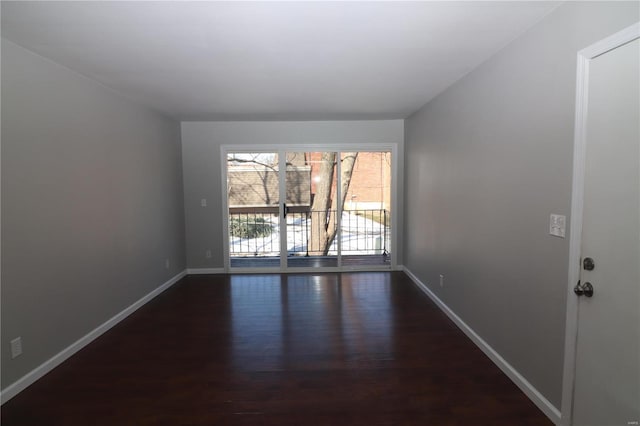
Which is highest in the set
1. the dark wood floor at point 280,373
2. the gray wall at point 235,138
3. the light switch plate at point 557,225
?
the gray wall at point 235,138

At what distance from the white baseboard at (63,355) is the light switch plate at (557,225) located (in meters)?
3.54

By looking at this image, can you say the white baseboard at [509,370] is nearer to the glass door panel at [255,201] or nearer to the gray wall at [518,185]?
the gray wall at [518,185]

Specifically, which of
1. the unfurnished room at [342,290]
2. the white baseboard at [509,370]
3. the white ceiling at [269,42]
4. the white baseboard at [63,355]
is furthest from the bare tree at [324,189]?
the white baseboard at [63,355]

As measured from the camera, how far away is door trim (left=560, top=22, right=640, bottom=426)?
162 centimetres

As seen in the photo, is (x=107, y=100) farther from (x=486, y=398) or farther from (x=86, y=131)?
(x=486, y=398)

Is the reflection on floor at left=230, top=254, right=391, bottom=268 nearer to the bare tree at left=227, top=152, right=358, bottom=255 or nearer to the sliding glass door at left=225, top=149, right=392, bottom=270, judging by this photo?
the sliding glass door at left=225, top=149, right=392, bottom=270

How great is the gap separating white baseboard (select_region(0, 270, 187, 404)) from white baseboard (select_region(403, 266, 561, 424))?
11.1 ft

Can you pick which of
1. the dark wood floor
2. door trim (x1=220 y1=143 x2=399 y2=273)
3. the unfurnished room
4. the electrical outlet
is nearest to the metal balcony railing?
door trim (x1=220 y1=143 x2=399 y2=273)

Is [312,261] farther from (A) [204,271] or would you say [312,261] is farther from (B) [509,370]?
(B) [509,370]

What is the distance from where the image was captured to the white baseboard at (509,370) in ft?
6.23

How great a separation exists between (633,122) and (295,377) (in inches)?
94.6

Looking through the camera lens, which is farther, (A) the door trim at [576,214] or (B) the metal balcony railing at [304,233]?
(B) the metal balcony railing at [304,233]

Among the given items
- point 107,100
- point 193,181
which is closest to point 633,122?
point 107,100

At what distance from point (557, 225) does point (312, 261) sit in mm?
3971
